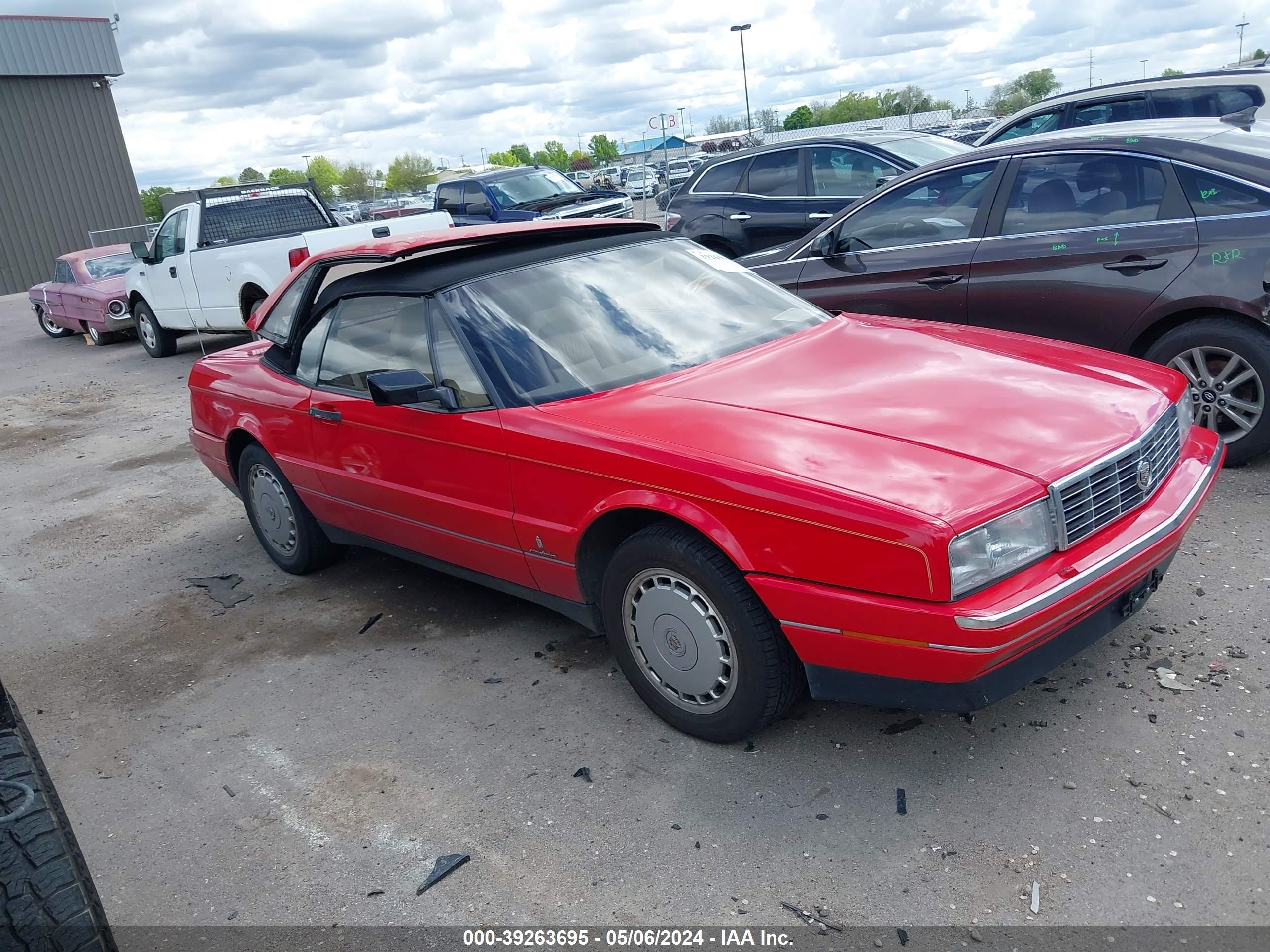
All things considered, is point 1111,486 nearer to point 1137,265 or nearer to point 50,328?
point 1137,265

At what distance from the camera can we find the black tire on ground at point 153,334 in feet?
43.6

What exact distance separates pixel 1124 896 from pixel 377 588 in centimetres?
357

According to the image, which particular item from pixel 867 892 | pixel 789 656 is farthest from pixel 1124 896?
pixel 789 656

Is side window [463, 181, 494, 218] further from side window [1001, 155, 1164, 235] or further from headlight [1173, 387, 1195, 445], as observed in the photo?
headlight [1173, 387, 1195, 445]

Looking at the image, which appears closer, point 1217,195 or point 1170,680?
point 1170,680

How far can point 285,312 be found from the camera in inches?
194

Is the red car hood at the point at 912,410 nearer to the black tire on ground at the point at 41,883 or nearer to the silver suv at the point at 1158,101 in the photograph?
the black tire on ground at the point at 41,883

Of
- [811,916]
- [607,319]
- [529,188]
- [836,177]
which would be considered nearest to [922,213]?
[607,319]

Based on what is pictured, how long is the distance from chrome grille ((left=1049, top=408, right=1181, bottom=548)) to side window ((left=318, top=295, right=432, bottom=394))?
2.30m

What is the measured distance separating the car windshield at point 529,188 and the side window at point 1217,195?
11.4 m

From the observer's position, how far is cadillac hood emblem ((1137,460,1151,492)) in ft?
9.94

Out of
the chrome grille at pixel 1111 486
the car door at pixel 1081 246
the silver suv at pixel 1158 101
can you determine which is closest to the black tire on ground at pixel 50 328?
the silver suv at pixel 1158 101

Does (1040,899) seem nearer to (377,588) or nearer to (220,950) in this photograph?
(220,950)

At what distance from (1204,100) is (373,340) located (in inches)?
310
